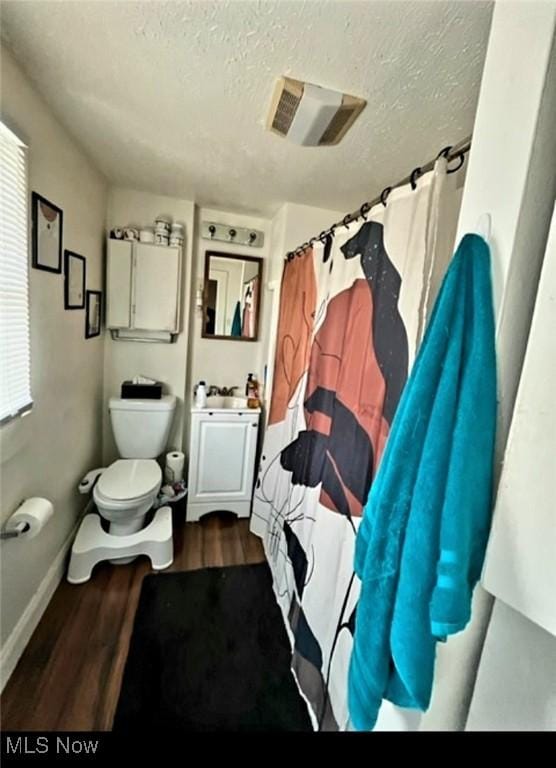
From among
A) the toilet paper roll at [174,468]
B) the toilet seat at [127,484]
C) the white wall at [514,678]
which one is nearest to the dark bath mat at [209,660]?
the toilet seat at [127,484]

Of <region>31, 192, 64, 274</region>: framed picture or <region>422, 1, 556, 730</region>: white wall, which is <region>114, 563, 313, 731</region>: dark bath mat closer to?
→ <region>422, 1, 556, 730</region>: white wall

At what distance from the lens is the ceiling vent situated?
1.12 meters

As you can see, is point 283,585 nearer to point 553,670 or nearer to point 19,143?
point 553,670

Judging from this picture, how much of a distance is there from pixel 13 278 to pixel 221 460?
5.12 feet

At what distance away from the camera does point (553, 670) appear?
54cm

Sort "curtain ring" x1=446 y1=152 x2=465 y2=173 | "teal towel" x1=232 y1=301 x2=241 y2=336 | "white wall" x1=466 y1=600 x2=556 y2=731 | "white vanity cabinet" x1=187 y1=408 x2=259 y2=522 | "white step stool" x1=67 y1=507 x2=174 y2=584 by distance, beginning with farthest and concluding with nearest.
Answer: "teal towel" x1=232 y1=301 x2=241 y2=336 → "white vanity cabinet" x1=187 y1=408 x2=259 y2=522 → "white step stool" x1=67 y1=507 x2=174 y2=584 → "curtain ring" x1=446 y1=152 x2=465 y2=173 → "white wall" x1=466 y1=600 x2=556 y2=731

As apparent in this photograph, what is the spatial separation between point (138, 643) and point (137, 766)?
4.87 feet

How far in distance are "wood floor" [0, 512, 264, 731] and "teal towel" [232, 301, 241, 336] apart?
59.4 inches

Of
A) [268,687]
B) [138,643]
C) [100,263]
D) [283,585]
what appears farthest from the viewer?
[100,263]

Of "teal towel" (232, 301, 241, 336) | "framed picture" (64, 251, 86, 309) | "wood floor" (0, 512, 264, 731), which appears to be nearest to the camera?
"wood floor" (0, 512, 264, 731)

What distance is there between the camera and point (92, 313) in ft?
6.64

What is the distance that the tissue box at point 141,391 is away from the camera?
226 centimetres

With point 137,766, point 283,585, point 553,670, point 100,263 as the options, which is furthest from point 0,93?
point 283,585

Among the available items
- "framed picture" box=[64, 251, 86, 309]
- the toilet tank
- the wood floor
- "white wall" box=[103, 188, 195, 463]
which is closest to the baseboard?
the wood floor
